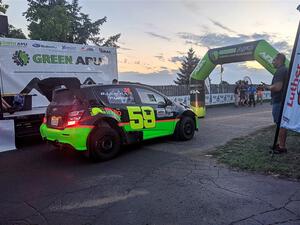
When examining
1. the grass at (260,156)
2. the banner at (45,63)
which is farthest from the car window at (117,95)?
the banner at (45,63)

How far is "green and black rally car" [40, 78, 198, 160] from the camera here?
6254 millimetres

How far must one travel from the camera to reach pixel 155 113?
25.3 ft

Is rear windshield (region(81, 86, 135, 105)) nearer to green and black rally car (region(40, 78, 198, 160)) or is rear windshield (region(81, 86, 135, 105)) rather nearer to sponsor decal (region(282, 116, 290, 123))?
green and black rally car (region(40, 78, 198, 160))

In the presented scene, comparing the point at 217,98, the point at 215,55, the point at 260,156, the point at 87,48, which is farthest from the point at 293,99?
the point at 217,98

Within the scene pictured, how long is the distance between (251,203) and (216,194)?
53 centimetres

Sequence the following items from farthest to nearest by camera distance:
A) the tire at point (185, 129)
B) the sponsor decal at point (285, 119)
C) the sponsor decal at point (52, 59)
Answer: the sponsor decal at point (52, 59) < the tire at point (185, 129) < the sponsor decal at point (285, 119)

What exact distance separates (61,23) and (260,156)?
27.6 metres

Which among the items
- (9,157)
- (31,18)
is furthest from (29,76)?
(31,18)

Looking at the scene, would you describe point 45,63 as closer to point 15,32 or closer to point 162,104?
point 162,104

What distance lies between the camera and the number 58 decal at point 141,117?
717 centimetres

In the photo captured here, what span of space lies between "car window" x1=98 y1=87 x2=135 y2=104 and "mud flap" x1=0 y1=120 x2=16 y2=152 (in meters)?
2.73

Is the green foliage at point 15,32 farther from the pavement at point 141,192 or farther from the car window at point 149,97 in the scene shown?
the pavement at point 141,192

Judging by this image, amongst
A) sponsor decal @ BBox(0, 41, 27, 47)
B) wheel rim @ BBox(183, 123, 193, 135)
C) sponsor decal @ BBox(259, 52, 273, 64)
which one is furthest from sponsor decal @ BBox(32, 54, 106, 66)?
sponsor decal @ BBox(259, 52, 273, 64)

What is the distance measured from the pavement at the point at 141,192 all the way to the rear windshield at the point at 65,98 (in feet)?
4.13
